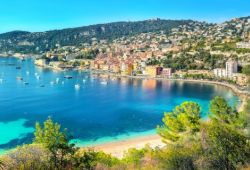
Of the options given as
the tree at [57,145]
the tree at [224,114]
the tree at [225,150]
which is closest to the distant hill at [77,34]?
the tree at [224,114]

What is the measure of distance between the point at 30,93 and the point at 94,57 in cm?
3949

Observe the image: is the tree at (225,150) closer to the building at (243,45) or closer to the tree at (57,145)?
the tree at (57,145)

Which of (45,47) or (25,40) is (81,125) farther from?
(25,40)

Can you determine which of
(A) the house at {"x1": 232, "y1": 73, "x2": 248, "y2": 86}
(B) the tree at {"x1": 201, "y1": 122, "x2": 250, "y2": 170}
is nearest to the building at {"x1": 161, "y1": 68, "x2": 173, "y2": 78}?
(A) the house at {"x1": 232, "y1": 73, "x2": 248, "y2": 86}

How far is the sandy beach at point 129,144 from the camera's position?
20078 mm

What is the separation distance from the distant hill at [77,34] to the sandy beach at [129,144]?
317 ft

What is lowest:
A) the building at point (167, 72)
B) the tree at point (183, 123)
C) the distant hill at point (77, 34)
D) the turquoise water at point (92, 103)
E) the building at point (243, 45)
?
the turquoise water at point (92, 103)

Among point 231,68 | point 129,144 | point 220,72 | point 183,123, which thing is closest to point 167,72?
point 220,72

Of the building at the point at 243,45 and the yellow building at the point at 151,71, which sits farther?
the building at the point at 243,45

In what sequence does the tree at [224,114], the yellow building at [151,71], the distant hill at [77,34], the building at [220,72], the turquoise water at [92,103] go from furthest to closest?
1. the distant hill at [77,34]
2. the yellow building at [151,71]
3. the building at [220,72]
4. the turquoise water at [92,103]
5. the tree at [224,114]

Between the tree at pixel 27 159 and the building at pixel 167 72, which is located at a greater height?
the building at pixel 167 72

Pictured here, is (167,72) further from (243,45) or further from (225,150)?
(225,150)

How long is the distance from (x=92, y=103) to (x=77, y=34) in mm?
97701

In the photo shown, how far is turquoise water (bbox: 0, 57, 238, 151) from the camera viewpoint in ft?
80.9
